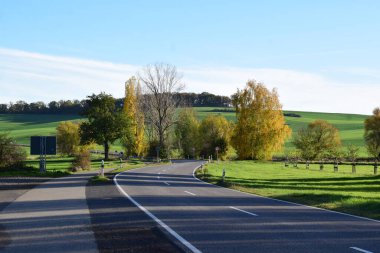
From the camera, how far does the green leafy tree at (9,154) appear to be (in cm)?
3744

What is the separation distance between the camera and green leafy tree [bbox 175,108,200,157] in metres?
98.2

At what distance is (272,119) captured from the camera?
75250 millimetres

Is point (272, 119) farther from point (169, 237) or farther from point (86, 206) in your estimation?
point (169, 237)

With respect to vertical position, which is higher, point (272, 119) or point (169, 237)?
point (272, 119)

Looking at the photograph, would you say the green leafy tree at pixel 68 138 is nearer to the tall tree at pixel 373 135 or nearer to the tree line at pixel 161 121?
the tree line at pixel 161 121

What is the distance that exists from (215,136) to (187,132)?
10310 millimetres

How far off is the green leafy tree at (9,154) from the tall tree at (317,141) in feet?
203

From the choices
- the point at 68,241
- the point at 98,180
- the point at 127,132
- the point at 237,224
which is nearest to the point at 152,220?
the point at 237,224

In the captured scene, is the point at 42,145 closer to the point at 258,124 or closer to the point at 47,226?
the point at 47,226

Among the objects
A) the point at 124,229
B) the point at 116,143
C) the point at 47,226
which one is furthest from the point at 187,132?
→ the point at 124,229

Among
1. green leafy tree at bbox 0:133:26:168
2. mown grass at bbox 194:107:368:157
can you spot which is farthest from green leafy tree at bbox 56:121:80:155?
green leafy tree at bbox 0:133:26:168

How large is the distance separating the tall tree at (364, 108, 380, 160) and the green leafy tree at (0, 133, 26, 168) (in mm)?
58529

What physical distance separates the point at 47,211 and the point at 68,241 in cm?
557

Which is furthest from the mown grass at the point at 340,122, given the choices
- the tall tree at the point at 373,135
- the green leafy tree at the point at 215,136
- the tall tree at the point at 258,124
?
the tall tree at the point at 258,124
